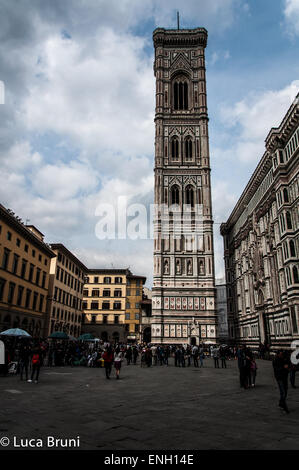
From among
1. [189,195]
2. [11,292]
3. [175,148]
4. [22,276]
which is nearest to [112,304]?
[189,195]

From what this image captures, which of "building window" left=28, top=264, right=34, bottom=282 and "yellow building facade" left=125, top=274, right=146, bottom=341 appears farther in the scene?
"yellow building facade" left=125, top=274, right=146, bottom=341

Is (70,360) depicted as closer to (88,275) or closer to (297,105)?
(297,105)

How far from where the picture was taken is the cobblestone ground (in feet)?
19.4

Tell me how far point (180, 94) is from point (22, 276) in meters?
45.9

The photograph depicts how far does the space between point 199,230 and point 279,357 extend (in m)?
45.6

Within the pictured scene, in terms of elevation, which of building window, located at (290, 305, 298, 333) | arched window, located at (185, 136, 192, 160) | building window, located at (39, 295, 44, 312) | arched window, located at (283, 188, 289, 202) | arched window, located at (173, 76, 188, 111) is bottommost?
building window, located at (290, 305, 298, 333)

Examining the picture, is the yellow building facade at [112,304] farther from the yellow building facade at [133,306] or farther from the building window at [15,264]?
the building window at [15,264]

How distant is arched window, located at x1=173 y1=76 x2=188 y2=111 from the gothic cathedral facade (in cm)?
18

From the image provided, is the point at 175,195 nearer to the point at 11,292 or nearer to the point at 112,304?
the point at 112,304

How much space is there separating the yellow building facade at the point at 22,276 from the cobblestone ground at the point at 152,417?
76.4 feet

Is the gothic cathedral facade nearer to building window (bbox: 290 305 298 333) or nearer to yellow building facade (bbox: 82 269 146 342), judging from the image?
yellow building facade (bbox: 82 269 146 342)

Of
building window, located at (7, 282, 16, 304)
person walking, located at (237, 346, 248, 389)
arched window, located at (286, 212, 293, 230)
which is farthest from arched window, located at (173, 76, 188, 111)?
person walking, located at (237, 346, 248, 389)

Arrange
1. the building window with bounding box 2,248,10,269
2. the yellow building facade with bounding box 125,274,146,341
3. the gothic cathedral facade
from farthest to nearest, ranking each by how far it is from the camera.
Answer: the yellow building facade with bounding box 125,274,146,341, the gothic cathedral facade, the building window with bounding box 2,248,10,269

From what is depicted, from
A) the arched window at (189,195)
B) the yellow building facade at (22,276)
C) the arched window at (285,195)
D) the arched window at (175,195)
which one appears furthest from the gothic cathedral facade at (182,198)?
the arched window at (285,195)
